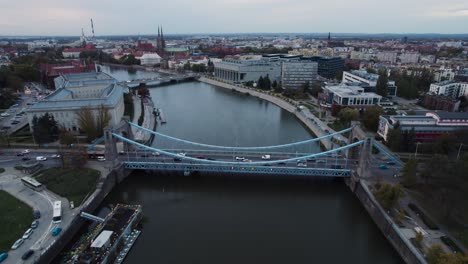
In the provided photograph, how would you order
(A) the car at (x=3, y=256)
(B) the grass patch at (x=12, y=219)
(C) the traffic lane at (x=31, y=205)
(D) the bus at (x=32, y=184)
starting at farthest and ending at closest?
(D) the bus at (x=32, y=184), (B) the grass patch at (x=12, y=219), (C) the traffic lane at (x=31, y=205), (A) the car at (x=3, y=256)

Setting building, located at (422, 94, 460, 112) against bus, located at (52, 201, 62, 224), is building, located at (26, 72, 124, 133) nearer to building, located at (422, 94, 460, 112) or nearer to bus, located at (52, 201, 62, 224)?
bus, located at (52, 201, 62, 224)

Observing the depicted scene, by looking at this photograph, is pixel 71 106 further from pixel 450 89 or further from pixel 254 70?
pixel 450 89

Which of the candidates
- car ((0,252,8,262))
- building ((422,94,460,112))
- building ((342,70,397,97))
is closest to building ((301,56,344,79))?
building ((342,70,397,97))

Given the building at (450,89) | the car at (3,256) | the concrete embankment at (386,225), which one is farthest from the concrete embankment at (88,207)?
the building at (450,89)

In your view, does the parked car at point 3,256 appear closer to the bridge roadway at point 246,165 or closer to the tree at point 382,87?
the bridge roadway at point 246,165

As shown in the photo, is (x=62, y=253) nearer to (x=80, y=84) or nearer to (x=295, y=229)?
(x=295, y=229)

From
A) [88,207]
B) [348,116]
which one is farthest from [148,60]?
[88,207]
